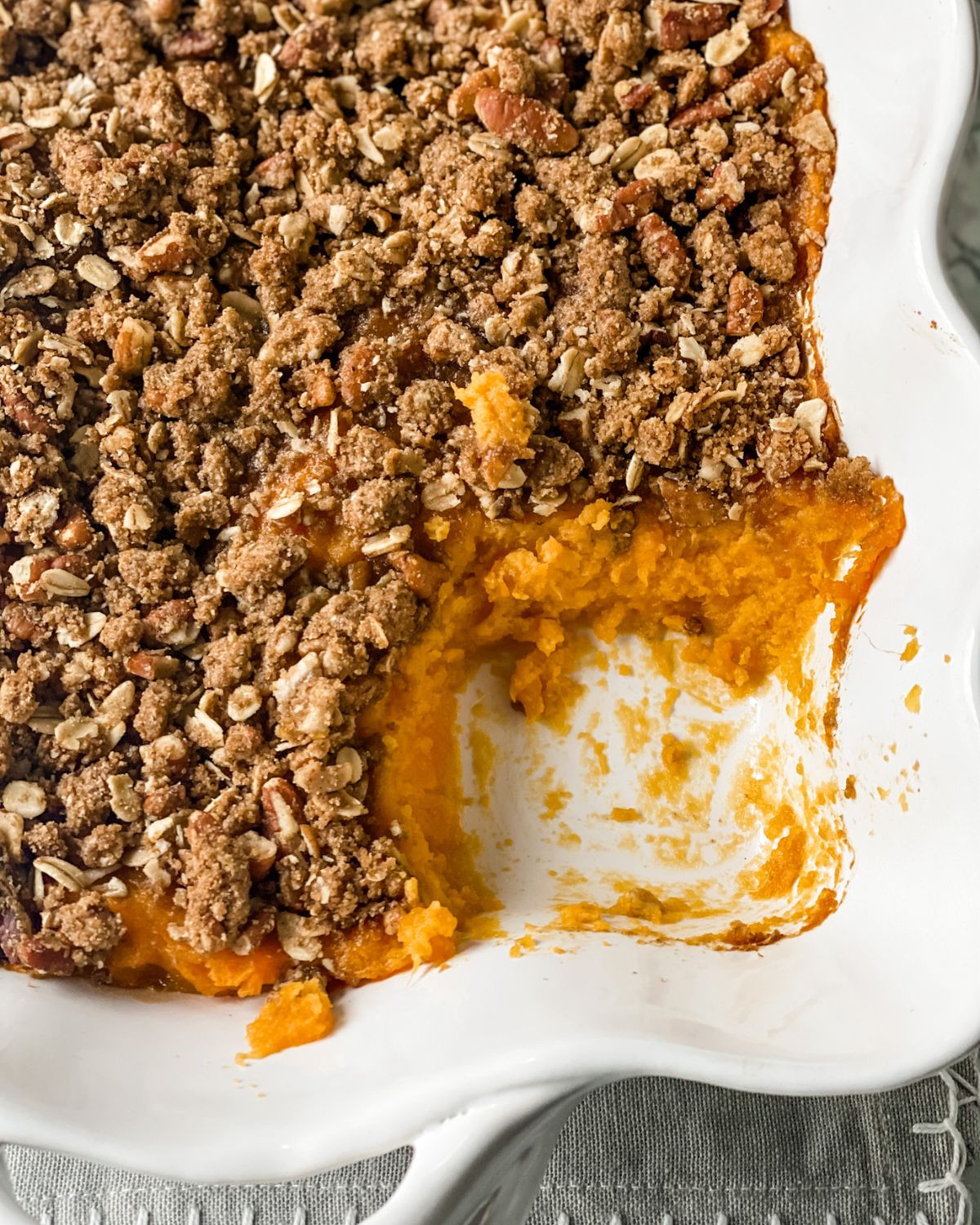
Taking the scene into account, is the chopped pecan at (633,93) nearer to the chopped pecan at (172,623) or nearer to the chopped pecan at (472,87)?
the chopped pecan at (472,87)

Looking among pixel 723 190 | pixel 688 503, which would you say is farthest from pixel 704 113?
pixel 688 503

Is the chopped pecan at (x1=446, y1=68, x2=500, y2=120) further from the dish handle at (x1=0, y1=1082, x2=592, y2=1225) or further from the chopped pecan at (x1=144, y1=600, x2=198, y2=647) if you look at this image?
the dish handle at (x1=0, y1=1082, x2=592, y2=1225)

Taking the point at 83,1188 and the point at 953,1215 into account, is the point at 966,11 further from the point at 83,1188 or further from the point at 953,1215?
the point at 83,1188

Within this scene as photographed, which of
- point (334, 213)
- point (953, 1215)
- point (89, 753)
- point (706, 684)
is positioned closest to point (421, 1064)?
point (89, 753)

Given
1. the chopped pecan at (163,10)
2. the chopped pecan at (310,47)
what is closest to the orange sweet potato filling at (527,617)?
the chopped pecan at (310,47)

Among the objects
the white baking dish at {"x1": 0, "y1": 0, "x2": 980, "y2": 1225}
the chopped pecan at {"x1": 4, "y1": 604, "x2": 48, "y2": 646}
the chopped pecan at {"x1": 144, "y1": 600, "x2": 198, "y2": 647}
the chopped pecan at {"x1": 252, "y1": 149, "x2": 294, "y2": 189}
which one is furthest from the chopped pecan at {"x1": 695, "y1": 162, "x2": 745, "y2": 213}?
the chopped pecan at {"x1": 4, "y1": 604, "x2": 48, "y2": 646}

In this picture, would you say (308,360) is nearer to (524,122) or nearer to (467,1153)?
(524,122)
